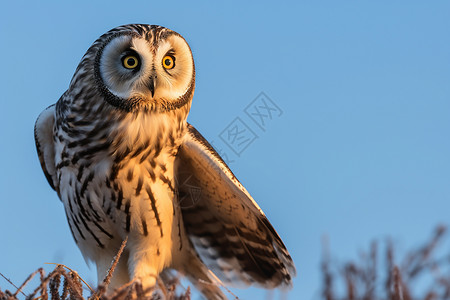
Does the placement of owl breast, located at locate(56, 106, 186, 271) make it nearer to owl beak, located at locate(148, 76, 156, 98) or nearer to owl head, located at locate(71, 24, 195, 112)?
owl head, located at locate(71, 24, 195, 112)

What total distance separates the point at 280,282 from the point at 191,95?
1.58 meters

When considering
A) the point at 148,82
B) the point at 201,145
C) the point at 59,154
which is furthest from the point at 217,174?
the point at 59,154

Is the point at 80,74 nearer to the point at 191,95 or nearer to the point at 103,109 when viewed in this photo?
the point at 103,109

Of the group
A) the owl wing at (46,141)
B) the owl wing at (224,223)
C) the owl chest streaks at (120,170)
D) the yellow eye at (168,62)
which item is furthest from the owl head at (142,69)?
the owl wing at (46,141)

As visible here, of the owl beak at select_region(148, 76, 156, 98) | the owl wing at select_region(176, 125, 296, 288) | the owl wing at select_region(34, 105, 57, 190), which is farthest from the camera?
the owl wing at select_region(34, 105, 57, 190)

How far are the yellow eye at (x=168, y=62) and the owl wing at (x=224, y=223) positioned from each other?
562 mm

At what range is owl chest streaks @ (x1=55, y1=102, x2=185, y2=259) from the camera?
395cm

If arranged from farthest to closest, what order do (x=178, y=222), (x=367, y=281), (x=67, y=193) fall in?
(x=178, y=222) → (x=67, y=193) → (x=367, y=281)

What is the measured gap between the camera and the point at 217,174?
4176 millimetres

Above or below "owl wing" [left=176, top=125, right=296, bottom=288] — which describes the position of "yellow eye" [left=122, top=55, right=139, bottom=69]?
above

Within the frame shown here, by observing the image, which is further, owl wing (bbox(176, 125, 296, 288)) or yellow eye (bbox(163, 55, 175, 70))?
owl wing (bbox(176, 125, 296, 288))

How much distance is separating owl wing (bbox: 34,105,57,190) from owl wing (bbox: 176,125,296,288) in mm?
1132

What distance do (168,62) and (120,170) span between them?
31.0 inches

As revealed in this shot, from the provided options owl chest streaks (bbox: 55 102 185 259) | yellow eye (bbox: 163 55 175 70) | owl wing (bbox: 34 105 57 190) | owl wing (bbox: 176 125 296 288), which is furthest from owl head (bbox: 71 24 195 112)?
owl wing (bbox: 34 105 57 190)
